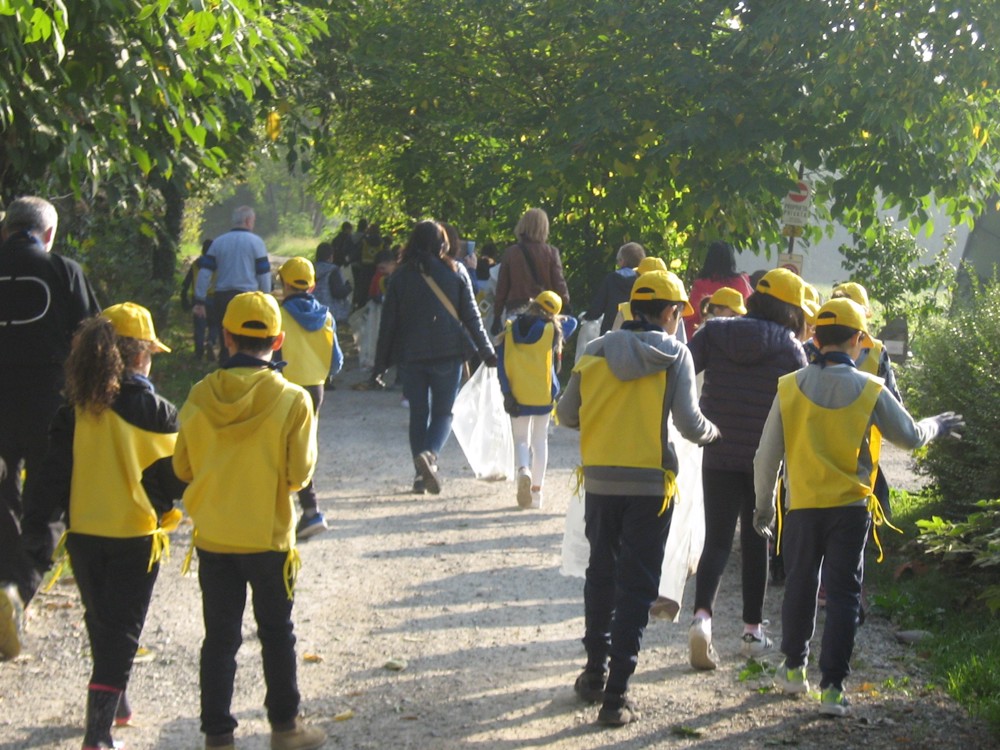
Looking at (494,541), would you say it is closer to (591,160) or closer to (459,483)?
(459,483)

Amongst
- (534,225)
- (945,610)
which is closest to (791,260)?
(534,225)

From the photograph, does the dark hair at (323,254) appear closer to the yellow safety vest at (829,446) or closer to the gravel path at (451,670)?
the gravel path at (451,670)

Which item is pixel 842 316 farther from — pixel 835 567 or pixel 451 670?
pixel 451 670

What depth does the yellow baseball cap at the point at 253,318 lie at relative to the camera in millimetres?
5105

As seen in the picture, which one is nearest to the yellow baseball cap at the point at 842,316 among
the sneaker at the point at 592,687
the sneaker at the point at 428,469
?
the sneaker at the point at 592,687

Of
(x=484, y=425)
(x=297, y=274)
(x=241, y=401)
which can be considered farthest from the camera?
(x=484, y=425)

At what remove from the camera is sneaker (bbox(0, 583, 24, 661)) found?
20.2 ft

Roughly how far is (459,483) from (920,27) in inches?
269

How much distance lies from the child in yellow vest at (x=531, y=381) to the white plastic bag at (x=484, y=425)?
16.5 inches

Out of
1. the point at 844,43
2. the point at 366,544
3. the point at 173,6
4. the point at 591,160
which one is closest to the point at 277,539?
the point at 366,544

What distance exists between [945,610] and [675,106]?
30.1 feet

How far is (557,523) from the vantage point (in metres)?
9.56

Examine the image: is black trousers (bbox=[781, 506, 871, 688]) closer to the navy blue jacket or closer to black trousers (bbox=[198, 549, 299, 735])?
black trousers (bbox=[198, 549, 299, 735])

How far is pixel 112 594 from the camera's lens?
5.12 meters
